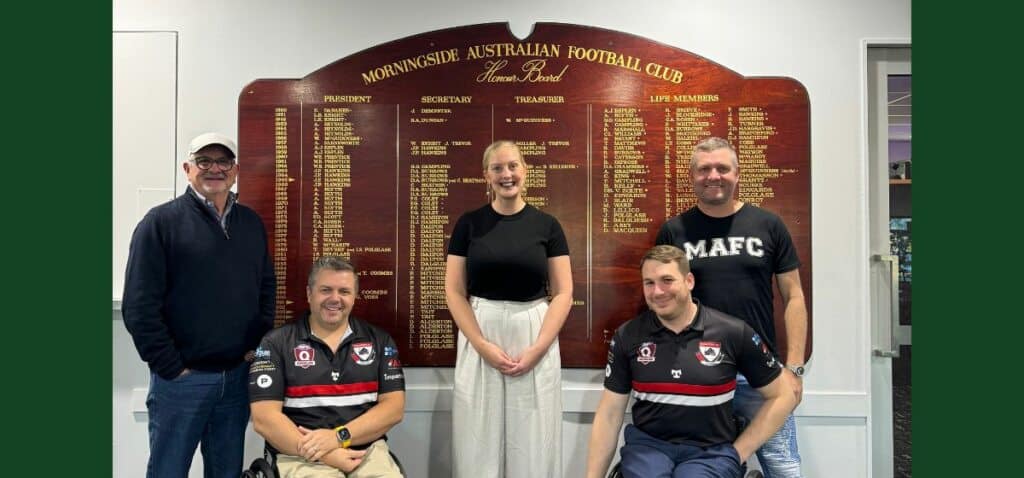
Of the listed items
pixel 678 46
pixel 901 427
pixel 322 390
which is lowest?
pixel 901 427

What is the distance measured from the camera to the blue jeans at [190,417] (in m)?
2.32

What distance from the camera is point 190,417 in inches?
92.1

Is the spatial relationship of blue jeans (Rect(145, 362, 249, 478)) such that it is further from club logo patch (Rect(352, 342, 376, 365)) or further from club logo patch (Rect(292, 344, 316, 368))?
club logo patch (Rect(352, 342, 376, 365))

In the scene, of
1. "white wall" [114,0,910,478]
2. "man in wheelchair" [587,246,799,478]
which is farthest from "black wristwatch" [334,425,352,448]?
"man in wheelchair" [587,246,799,478]

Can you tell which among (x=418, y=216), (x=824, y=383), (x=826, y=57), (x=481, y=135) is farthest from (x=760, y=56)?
(x=418, y=216)

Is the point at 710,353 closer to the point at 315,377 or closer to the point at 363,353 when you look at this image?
the point at 363,353

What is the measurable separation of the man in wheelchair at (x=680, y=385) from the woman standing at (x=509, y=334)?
0.25 metres

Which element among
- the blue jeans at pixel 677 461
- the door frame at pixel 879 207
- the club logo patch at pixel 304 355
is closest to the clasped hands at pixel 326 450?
the club logo patch at pixel 304 355

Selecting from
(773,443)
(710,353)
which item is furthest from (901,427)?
(710,353)

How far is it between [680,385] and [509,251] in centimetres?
78

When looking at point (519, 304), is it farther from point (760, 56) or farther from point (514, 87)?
point (760, 56)

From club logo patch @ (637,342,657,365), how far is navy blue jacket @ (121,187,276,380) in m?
1.45

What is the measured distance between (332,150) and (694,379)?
1.84 meters

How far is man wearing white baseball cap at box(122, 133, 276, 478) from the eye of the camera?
2275mm
